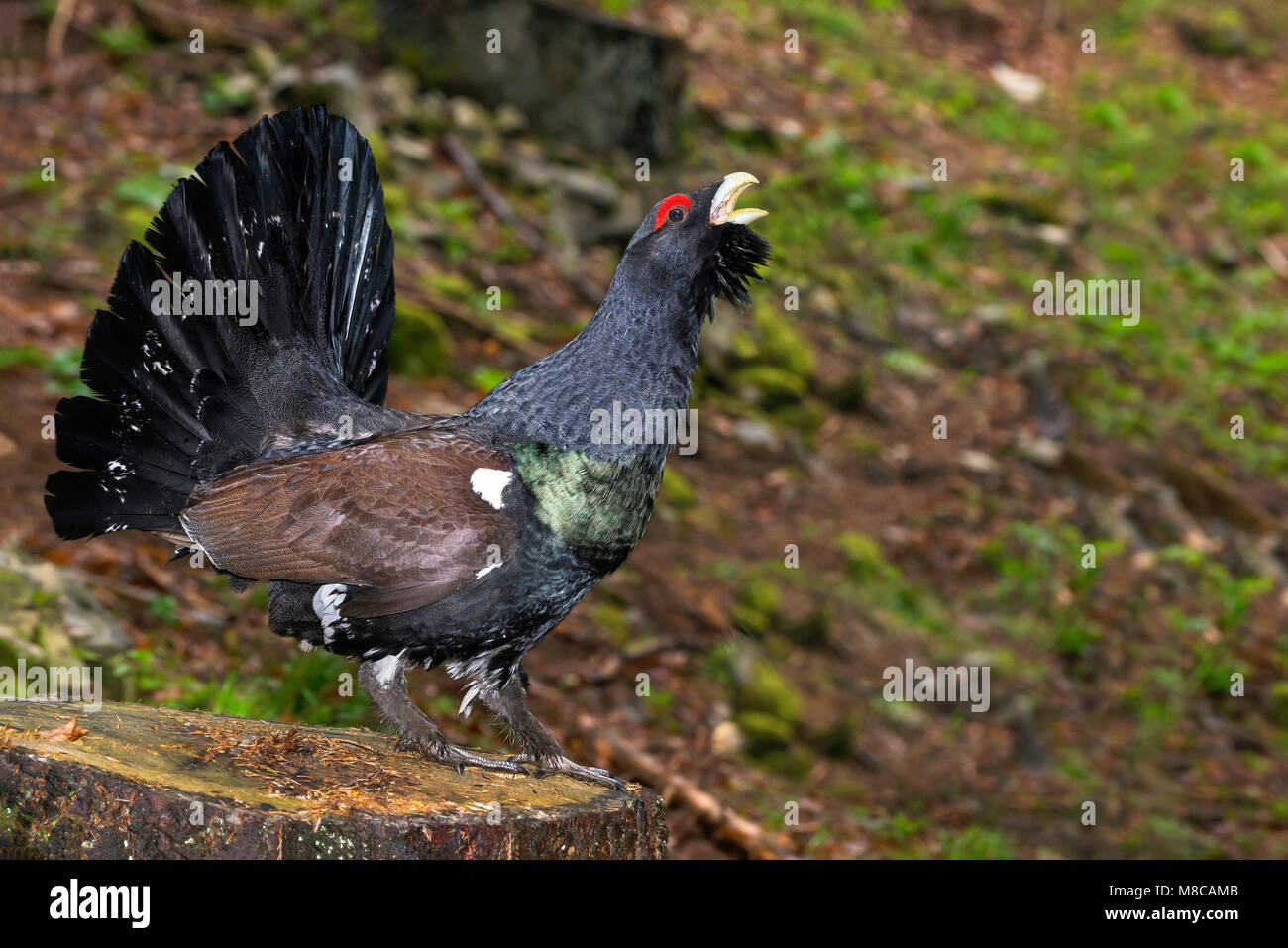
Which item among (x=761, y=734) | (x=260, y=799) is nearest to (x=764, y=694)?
(x=761, y=734)

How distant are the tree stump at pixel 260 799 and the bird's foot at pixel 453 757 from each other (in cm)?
4

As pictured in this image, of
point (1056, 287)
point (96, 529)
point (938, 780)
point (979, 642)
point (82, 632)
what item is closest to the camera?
point (96, 529)

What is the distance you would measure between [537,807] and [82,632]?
125 inches

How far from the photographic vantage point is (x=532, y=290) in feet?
36.8

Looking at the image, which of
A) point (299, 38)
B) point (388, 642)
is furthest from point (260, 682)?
point (299, 38)

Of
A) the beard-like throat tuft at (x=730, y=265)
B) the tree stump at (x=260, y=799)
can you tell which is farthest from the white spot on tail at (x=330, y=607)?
the beard-like throat tuft at (x=730, y=265)

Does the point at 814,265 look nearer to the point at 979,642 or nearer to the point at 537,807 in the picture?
the point at 979,642

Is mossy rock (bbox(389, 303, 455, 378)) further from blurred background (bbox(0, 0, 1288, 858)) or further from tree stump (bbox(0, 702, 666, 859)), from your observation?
tree stump (bbox(0, 702, 666, 859))

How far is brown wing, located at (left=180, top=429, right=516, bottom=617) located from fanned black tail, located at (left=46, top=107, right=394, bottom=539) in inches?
15.6

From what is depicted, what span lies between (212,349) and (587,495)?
1.68 meters

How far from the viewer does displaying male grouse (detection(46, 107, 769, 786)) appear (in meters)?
4.31

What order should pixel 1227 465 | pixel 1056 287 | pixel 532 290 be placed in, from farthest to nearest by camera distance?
pixel 1056 287, pixel 1227 465, pixel 532 290

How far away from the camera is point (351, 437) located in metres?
4.92

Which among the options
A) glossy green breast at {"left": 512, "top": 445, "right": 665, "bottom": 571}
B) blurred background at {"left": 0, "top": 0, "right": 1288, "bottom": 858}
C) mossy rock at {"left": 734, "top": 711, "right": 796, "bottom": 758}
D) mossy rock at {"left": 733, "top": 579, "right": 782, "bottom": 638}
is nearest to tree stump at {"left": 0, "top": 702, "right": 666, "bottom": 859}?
glossy green breast at {"left": 512, "top": 445, "right": 665, "bottom": 571}
